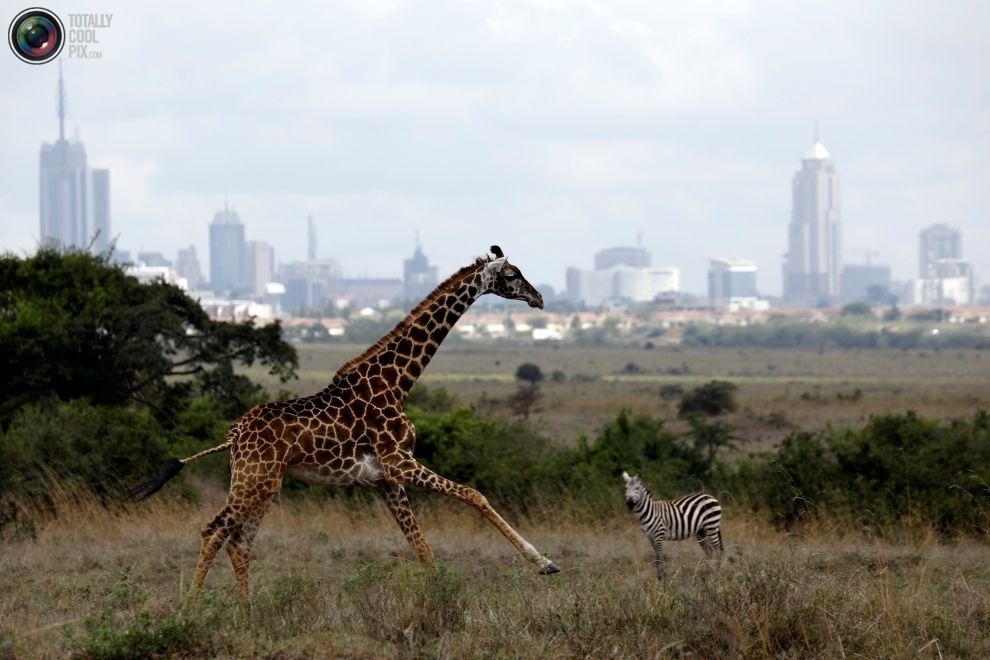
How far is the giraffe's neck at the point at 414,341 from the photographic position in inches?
416

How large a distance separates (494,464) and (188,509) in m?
4.01

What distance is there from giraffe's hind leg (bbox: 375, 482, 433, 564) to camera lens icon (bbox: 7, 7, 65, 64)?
14.2 meters

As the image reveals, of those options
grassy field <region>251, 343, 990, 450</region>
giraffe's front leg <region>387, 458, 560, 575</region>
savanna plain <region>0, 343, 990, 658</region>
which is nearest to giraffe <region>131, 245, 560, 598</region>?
giraffe's front leg <region>387, 458, 560, 575</region>

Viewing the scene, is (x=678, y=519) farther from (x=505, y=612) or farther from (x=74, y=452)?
(x=74, y=452)

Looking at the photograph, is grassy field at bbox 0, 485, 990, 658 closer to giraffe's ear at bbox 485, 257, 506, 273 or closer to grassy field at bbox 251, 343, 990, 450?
giraffe's ear at bbox 485, 257, 506, 273

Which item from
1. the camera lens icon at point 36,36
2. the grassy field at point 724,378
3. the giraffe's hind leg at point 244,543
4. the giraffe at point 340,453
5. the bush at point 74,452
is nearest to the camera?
the giraffe at point 340,453

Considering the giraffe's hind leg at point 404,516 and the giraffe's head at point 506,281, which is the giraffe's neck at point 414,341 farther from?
the giraffe's hind leg at point 404,516

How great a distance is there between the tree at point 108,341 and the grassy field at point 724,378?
5.74 m

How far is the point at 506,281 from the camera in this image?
10.8 metres

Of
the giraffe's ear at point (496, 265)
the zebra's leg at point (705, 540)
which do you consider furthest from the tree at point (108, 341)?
the giraffe's ear at point (496, 265)

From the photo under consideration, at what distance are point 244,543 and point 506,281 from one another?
2.64 metres

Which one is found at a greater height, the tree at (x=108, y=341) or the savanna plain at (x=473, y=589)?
the tree at (x=108, y=341)

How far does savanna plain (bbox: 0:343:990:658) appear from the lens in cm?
845

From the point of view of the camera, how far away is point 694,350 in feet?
476
